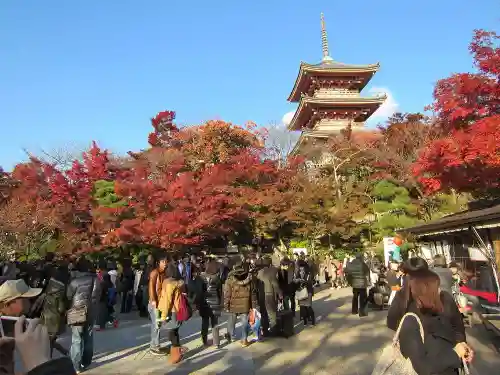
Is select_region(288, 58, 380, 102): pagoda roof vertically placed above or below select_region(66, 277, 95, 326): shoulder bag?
above

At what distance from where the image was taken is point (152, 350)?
256 inches

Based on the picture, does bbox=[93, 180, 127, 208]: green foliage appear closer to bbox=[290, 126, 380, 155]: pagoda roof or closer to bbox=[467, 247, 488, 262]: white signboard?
bbox=[290, 126, 380, 155]: pagoda roof

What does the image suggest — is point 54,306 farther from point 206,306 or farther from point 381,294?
point 381,294

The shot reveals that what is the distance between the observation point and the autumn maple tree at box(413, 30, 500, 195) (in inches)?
433

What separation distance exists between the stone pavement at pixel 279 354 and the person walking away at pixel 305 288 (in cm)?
27

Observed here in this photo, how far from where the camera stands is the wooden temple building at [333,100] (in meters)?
32.7

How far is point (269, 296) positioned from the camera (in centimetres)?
743

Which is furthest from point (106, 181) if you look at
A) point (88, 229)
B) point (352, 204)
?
point (352, 204)

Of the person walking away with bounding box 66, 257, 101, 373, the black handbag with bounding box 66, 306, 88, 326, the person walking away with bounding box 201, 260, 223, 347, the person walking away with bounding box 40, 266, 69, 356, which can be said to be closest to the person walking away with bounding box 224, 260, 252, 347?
the person walking away with bounding box 201, 260, 223, 347

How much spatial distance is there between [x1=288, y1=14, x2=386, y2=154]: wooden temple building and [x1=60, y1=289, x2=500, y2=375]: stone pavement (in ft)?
82.2

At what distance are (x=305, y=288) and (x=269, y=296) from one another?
1.40m

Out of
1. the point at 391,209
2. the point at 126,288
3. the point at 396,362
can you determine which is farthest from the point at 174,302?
the point at 391,209

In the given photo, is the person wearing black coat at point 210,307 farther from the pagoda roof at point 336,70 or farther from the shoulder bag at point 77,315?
the pagoda roof at point 336,70

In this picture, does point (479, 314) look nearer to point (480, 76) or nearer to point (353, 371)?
point (353, 371)
